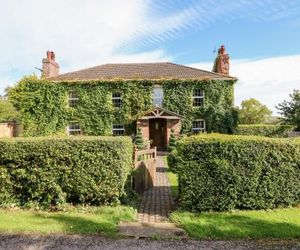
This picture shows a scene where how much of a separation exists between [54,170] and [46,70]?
69.8 feet

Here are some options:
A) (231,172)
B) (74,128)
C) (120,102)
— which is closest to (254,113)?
(120,102)

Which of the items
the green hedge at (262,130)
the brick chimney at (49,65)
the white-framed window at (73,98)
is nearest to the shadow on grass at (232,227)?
the white-framed window at (73,98)

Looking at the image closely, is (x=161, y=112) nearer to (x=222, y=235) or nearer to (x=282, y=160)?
(x=282, y=160)

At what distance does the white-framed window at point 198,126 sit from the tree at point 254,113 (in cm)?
2106

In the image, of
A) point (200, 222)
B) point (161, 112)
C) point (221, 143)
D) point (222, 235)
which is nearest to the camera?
point (222, 235)

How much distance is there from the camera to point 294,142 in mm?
7891

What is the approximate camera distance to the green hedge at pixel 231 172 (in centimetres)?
744

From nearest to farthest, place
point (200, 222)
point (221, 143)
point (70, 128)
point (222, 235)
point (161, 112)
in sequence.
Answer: point (222, 235), point (200, 222), point (221, 143), point (161, 112), point (70, 128)

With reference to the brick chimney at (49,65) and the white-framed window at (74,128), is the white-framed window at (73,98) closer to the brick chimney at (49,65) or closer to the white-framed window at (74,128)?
the white-framed window at (74,128)

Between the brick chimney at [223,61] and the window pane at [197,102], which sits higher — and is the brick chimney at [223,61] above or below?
above

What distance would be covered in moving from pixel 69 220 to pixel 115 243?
1677mm

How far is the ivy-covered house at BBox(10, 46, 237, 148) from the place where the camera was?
84.4 ft

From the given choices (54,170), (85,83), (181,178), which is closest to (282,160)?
(181,178)

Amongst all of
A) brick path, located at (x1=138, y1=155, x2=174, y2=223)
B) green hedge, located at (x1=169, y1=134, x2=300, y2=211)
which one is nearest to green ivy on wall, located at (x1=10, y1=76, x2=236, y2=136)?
brick path, located at (x1=138, y1=155, x2=174, y2=223)
